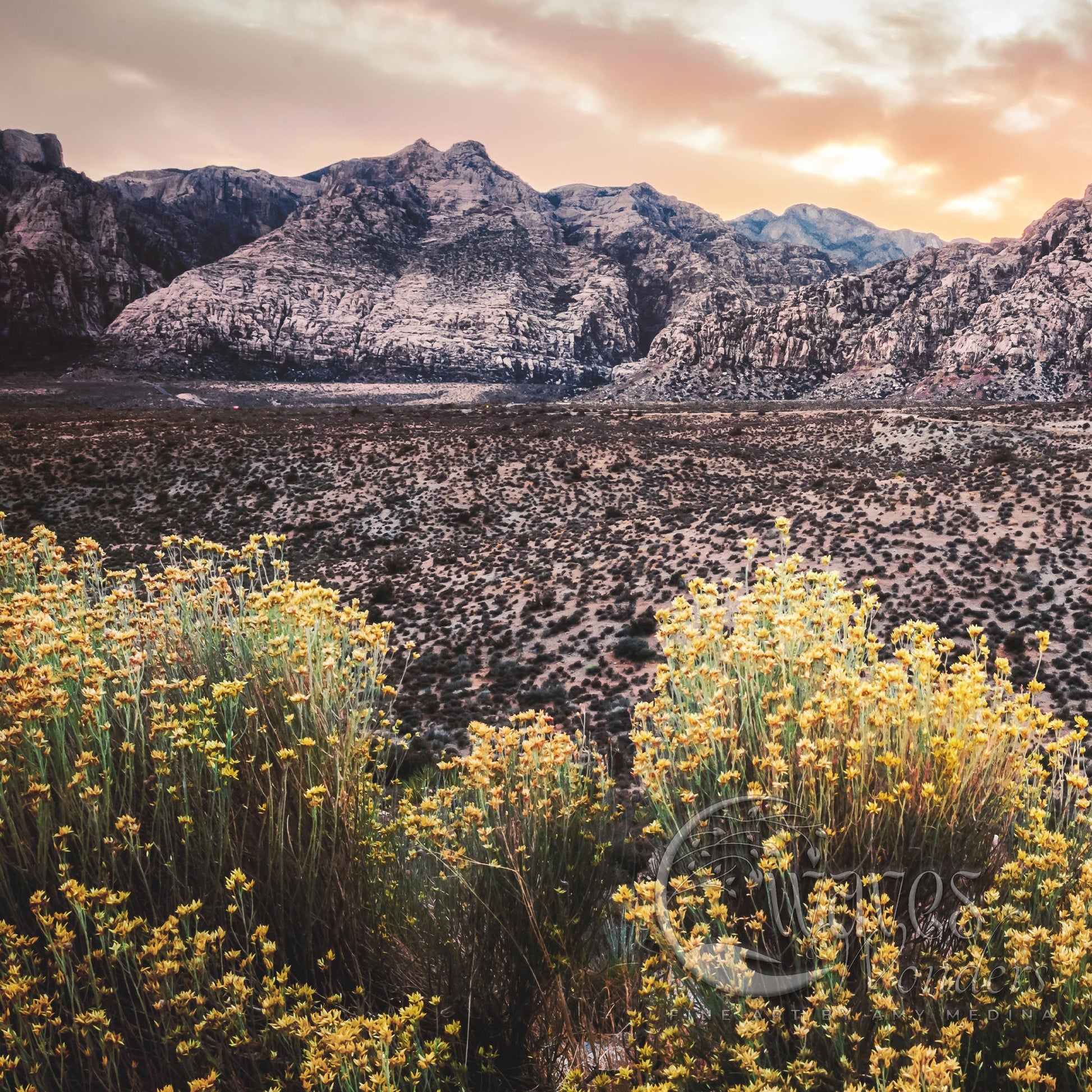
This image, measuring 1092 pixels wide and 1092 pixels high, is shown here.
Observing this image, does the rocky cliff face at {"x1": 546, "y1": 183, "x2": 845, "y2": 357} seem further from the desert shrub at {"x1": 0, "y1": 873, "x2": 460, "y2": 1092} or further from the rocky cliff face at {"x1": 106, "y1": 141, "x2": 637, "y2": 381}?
the desert shrub at {"x1": 0, "y1": 873, "x2": 460, "y2": 1092}

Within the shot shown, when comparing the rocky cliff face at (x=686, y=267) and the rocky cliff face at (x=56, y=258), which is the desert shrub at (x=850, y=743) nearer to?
the rocky cliff face at (x=686, y=267)

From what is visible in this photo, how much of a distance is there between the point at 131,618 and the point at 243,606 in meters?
0.71

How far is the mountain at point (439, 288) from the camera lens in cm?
11119

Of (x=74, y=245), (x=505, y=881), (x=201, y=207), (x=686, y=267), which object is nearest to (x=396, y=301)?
(x=74, y=245)

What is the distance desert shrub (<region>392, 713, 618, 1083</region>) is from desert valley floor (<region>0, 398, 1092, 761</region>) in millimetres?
6084

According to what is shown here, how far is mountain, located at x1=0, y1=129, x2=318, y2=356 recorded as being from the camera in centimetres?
11594

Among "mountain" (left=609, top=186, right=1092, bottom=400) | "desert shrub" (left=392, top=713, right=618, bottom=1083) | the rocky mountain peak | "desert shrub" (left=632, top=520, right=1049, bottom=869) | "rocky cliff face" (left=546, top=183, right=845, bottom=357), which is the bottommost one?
"desert shrub" (left=392, top=713, right=618, bottom=1083)

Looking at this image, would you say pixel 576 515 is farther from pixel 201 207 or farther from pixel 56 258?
pixel 201 207

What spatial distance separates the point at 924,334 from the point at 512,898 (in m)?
112

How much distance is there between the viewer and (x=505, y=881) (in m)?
3.34

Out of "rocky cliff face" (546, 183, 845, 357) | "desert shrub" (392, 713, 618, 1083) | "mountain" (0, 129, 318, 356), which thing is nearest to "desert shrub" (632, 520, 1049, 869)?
"desert shrub" (392, 713, 618, 1083)

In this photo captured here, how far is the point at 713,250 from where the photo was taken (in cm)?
16300

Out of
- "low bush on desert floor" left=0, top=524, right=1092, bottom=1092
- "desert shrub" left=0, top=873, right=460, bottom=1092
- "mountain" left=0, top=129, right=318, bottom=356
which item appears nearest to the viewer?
"desert shrub" left=0, top=873, right=460, bottom=1092
